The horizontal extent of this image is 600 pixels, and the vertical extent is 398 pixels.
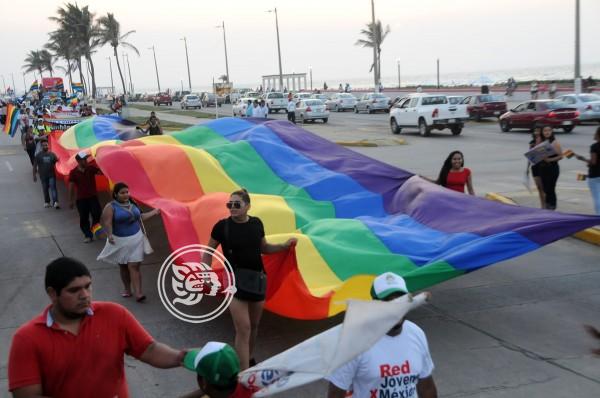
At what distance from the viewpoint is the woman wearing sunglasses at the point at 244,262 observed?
214 inches

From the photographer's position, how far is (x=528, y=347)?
20.5 feet

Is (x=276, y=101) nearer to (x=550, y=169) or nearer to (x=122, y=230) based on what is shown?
(x=550, y=169)

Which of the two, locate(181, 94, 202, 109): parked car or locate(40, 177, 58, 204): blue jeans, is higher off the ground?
locate(181, 94, 202, 109): parked car

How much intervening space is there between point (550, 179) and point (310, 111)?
27.4 m

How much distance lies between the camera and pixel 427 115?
91.0ft

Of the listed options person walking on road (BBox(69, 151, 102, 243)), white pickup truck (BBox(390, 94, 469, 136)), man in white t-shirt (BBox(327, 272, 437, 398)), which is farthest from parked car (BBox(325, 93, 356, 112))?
man in white t-shirt (BBox(327, 272, 437, 398))

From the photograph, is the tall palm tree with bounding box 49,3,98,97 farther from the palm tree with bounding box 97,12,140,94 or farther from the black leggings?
the black leggings

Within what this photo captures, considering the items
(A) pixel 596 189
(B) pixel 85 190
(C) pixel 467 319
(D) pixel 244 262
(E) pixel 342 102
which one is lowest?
(C) pixel 467 319

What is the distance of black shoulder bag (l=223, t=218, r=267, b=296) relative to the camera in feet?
18.1

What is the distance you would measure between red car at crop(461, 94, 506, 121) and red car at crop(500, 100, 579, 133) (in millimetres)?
5692

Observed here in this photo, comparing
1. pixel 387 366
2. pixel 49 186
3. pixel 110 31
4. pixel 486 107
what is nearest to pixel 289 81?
pixel 110 31

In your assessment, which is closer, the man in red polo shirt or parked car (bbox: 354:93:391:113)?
the man in red polo shirt

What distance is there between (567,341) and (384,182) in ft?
13.6

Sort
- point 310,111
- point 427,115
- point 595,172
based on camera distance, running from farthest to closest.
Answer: point 310,111 → point 427,115 → point 595,172
